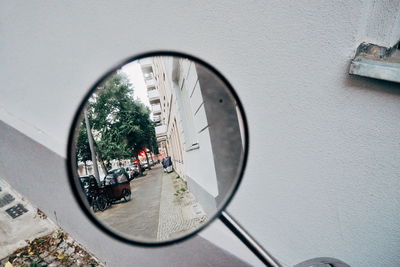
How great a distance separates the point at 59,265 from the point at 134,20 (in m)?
1.74

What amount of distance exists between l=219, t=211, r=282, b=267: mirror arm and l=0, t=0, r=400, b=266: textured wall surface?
89 cm

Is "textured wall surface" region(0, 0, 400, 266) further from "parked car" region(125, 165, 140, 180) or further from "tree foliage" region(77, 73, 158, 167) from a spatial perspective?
"parked car" region(125, 165, 140, 180)

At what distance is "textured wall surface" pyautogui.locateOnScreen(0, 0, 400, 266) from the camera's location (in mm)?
1392

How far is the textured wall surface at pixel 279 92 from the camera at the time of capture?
1.39 meters

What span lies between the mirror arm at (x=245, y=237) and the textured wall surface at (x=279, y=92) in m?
0.89

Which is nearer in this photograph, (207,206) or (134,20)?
(134,20)

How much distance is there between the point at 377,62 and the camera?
1.30 m

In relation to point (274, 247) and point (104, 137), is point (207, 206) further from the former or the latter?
point (104, 137)

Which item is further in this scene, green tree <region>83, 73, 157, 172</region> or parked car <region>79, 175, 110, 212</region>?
green tree <region>83, 73, 157, 172</region>

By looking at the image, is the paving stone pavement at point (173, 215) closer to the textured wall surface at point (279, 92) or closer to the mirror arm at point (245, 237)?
the textured wall surface at point (279, 92)

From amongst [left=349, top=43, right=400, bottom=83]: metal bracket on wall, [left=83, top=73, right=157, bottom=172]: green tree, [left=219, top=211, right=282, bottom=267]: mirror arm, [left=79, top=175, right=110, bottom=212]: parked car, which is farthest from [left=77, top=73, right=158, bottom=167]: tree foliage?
[left=349, top=43, right=400, bottom=83]: metal bracket on wall

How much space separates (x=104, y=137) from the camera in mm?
1134

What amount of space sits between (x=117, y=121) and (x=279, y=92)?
1073 millimetres

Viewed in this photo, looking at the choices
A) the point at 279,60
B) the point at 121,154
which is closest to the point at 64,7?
the point at 121,154
